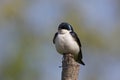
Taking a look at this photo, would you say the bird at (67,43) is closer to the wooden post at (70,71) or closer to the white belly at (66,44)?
the white belly at (66,44)

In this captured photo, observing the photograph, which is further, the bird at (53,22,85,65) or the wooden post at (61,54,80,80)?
the bird at (53,22,85,65)

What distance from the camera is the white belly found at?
545cm

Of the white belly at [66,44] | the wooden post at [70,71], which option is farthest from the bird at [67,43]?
the wooden post at [70,71]

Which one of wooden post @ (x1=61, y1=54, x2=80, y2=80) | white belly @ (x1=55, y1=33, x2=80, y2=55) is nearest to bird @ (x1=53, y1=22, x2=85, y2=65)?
white belly @ (x1=55, y1=33, x2=80, y2=55)

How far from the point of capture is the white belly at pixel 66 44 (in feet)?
17.9

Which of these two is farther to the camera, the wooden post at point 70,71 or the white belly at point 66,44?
the white belly at point 66,44

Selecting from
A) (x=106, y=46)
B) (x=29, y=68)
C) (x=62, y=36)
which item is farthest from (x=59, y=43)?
(x=106, y=46)

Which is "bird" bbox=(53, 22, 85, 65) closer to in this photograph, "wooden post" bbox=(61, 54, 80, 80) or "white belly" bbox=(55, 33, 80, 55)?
"white belly" bbox=(55, 33, 80, 55)

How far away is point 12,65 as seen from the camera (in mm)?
9945

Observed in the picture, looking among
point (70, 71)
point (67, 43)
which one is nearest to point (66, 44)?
point (67, 43)

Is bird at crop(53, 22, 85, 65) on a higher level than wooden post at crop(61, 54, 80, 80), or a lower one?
higher

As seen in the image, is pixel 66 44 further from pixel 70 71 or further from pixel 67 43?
pixel 70 71

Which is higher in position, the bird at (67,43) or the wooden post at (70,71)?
the bird at (67,43)

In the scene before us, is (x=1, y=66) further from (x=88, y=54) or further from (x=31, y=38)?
(x=88, y=54)
